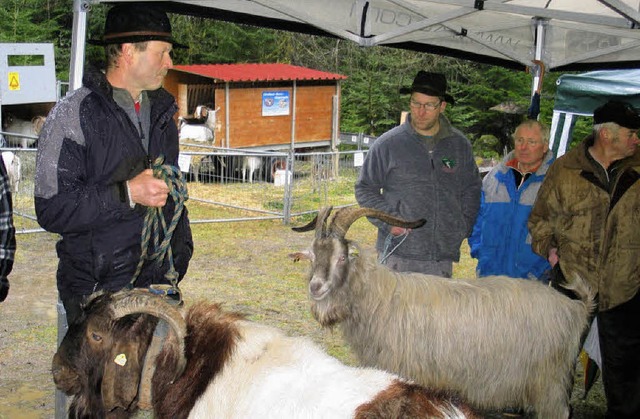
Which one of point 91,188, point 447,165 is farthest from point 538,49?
point 91,188

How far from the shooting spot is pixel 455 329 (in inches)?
171

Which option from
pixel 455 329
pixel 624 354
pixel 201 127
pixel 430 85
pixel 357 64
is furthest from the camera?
pixel 357 64

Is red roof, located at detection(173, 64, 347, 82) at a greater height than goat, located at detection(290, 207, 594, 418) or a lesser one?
greater

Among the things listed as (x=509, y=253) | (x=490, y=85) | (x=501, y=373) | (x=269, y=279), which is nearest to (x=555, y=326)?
(x=501, y=373)

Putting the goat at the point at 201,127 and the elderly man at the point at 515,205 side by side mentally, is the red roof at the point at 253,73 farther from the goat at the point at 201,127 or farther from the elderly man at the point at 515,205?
the elderly man at the point at 515,205

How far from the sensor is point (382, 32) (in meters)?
5.59

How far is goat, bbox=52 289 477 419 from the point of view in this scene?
246cm

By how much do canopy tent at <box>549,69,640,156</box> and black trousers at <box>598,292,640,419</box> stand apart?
10.8 ft

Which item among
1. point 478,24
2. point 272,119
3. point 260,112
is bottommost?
point 272,119

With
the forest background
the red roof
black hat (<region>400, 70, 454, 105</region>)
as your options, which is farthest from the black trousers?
the red roof

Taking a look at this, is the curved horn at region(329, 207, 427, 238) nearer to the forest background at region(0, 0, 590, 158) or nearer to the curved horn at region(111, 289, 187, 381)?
the curved horn at region(111, 289, 187, 381)

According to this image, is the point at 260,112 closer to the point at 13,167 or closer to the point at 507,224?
the point at 13,167

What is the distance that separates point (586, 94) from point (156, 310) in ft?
21.3

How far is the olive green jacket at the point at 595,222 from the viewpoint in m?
4.48
